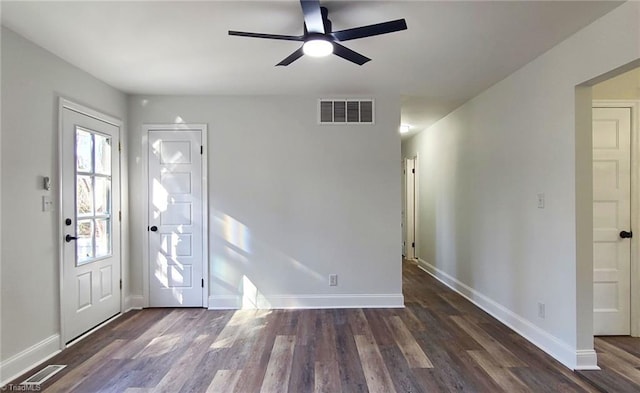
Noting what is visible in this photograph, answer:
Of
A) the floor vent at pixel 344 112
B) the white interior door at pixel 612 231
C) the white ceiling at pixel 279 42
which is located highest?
the white ceiling at pixel 279 42

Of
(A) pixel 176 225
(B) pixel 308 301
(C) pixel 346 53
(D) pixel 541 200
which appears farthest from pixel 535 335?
(A) pixel 176 225

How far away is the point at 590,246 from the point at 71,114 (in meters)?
4.52

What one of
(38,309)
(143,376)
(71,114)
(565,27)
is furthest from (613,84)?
(38,309)

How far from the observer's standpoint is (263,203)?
3777mm

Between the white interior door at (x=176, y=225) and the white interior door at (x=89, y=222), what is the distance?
373mm

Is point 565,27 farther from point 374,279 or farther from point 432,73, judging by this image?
point 374,279

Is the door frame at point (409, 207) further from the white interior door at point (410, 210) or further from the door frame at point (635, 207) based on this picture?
the door frame at point (635, 207)

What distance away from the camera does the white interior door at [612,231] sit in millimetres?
2912

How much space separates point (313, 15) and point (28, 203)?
256cm

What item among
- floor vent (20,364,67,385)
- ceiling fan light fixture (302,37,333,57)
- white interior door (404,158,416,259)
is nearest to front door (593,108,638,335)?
ceiling fan light fixture (302,37,333,57)

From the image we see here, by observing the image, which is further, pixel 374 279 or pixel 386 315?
pixel 374 279

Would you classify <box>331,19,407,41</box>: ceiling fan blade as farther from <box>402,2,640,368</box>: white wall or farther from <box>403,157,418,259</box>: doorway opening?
<box>403,157,418,259</box>: doorway opening

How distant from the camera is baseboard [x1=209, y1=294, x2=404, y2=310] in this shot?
374 centimetres

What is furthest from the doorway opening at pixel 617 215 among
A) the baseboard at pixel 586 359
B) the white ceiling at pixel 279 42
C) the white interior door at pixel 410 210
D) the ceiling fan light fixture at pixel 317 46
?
the white interior door at pixel 410 210
